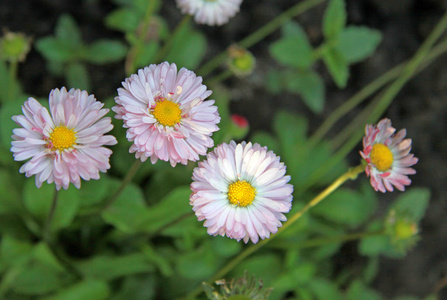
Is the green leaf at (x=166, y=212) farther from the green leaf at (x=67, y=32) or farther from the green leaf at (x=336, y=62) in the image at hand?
the green leaf at (x=67, y=32)

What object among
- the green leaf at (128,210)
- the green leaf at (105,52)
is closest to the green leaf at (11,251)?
the green leaf at (128,210)

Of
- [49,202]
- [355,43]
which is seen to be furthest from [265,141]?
[49,202]

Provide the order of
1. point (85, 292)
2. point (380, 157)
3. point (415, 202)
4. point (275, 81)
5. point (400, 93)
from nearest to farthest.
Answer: point (380, 157) < point (85, 292) < point (415, 202) < point (275, 81) < point (400, 93)

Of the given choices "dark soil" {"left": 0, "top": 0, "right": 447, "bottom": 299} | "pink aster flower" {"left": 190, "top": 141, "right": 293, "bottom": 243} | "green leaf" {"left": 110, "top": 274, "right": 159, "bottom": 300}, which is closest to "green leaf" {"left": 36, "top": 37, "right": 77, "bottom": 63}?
"dark soil" {"left": 0, "top": 0, "right": 447, "bottom": 299}

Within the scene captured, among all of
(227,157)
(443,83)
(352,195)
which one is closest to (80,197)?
(227,157)

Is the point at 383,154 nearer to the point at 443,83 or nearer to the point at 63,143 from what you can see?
the point at 63,143

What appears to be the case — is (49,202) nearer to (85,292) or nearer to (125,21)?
A: (85,292)

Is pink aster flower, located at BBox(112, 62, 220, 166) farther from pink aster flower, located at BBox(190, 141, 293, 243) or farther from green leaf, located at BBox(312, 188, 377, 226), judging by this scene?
green leaf, located at BBox(312, 188, 377, 226)
